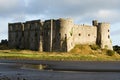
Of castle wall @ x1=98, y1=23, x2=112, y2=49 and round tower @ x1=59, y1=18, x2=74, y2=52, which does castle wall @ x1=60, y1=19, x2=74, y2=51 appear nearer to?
round tower @ x1=59, y1=18, x2=74, y2=52

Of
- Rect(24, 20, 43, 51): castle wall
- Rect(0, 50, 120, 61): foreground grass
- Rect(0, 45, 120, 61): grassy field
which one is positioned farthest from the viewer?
Rect(24, 20, 43, 51): castle wall

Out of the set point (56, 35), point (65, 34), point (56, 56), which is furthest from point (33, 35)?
point (56, 56)

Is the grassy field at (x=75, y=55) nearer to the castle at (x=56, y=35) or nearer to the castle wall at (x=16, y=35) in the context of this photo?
the castle at (x=56, y=35)

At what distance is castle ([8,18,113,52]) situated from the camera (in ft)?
261

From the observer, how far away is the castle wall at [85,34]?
82.9m

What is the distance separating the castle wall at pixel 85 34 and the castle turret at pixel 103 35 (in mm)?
900

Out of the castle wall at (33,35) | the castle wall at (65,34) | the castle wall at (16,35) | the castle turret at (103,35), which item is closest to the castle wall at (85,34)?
the castle turret at (103,35)

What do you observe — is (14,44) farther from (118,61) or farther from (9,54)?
(118,61)

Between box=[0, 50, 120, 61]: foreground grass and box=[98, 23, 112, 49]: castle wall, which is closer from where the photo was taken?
box=[0, 50, 120, 61]: foreground grass

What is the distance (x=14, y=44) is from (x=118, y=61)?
81.9 feet

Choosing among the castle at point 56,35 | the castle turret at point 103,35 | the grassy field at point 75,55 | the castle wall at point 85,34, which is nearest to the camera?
the grassy field at point 75,55

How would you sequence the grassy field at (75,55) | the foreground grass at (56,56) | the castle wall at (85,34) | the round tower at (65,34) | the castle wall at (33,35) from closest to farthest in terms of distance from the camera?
the foreground grass at (56,56) < the grassy field at (75,55) < the round tower at (65,34) < the castle wall at (33,35) < the castle wall at (85,34)

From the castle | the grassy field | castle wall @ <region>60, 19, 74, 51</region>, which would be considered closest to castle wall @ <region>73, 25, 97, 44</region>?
the castle

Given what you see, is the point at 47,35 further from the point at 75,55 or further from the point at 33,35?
the point at 75,55
